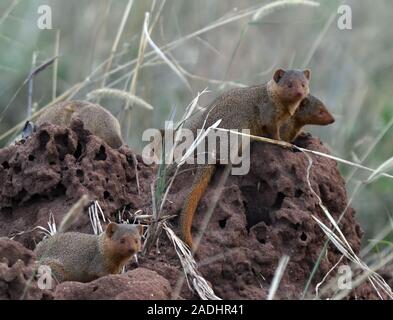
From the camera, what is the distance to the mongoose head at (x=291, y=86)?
4571mm

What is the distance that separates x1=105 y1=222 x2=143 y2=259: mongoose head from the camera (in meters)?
3.72

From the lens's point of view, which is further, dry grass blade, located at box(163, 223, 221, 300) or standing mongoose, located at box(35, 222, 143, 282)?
standing mongoose, located at box(35, 222, 143, 282)

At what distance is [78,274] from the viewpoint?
13.1 ft

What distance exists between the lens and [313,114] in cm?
466

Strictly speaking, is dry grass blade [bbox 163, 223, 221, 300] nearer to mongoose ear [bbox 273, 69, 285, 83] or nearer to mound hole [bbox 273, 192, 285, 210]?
mound hole [bbox 273, 192, 285, 210]

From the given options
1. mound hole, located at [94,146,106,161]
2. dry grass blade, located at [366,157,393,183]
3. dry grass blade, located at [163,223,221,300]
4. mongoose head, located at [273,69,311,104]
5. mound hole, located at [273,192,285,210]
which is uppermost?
mongoose head, located at [273,69,311,104]

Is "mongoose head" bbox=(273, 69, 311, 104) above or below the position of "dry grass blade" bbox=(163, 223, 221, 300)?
above

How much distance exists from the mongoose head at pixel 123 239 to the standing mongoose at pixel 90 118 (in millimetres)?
1250

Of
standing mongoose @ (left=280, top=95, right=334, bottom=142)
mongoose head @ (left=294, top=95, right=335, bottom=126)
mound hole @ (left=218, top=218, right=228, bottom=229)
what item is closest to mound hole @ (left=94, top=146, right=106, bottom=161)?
mound hole @ (left=218, top=218, right=228, bottom=229)

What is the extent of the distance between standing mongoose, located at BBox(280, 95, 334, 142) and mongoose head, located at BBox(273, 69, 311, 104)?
0.07 metres

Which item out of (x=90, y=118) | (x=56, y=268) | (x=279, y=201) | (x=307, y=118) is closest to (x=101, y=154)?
(x=56, y=268)

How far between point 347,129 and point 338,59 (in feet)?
3.34

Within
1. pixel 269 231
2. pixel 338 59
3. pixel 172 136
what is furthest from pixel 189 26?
pixel 269 231
